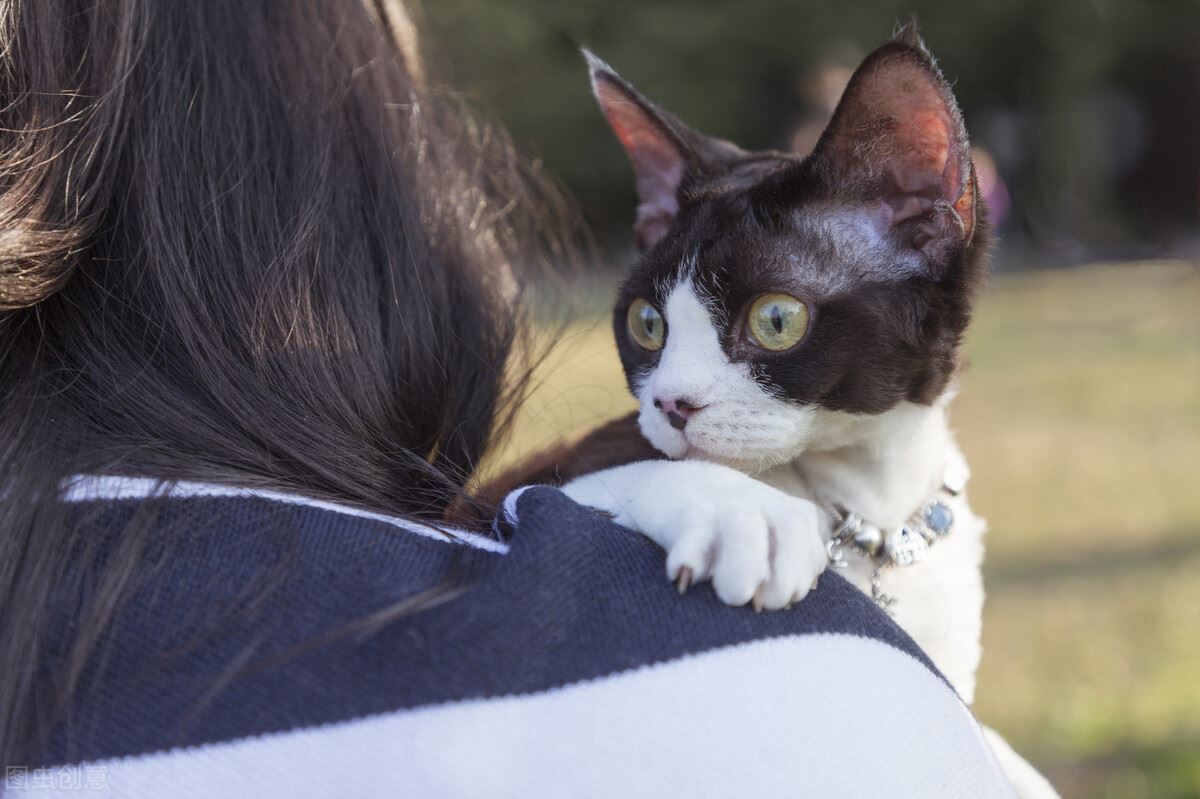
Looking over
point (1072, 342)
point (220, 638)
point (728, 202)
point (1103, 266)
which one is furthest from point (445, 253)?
point (1103, 266)

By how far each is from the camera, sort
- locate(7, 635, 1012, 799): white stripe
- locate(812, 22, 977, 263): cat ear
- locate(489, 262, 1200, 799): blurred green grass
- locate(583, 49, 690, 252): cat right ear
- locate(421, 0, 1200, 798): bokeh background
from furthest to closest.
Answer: locate(421, 0, 1200, 798): bokeh background → locate(489, 262, 1200, 799): blurred green grass → locate(583, 49, 690, 252): cat right ear → locate(812, 22, 977, 263): cat ear → locate(7, 635, 1012, 799): white stripe

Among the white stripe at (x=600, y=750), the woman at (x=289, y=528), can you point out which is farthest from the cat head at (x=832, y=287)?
the white stripe at (x=600, y=750)

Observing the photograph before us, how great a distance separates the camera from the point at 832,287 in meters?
1.02

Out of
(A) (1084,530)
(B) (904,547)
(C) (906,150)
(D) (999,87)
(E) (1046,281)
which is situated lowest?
(E) (1046,281)

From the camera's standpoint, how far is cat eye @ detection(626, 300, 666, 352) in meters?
1.13

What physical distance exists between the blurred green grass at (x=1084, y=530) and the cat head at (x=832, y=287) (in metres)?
0.16

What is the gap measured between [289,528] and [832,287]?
1.79 feet

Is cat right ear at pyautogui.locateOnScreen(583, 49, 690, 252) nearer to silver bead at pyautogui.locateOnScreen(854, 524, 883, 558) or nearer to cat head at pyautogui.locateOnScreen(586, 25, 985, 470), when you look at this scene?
cat head at pyautogui.locateOnScreen(586, 25, 985, 470)

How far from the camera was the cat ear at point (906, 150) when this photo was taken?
3.19 feet

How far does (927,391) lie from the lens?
1.10 meters

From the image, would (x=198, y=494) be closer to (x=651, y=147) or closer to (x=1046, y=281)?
(x=651, y=147)

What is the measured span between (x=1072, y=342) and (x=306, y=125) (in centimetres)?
711

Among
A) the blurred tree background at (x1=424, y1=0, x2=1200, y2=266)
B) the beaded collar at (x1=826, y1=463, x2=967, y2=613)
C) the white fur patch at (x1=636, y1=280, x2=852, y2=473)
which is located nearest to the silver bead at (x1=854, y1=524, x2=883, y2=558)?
the beaded collar at (x1=826, y1=463, x2=967, y2=613)

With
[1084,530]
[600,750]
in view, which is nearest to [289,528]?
[600,750]
